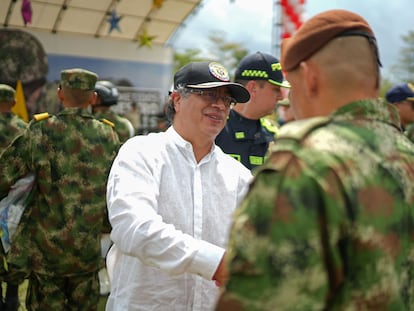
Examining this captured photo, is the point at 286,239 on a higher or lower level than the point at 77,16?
lower

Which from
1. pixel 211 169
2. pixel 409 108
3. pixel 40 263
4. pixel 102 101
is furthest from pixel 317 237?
pixel 102 101

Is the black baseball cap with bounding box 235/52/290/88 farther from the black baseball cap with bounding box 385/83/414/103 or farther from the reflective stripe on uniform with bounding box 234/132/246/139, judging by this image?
the black baseball cap with bounding box 385/83/414/103

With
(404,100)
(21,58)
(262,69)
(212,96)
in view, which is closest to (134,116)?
(21,58)

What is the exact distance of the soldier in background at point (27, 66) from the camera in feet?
44.4

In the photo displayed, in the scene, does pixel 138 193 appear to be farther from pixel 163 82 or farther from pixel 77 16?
pixel 163 82

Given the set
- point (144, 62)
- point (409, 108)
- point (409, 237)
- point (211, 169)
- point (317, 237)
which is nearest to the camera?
point (317, 237)

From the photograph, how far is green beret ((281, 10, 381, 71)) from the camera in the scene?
4.70 ft

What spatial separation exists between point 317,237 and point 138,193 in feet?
3.54

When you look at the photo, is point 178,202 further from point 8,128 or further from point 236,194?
point 8,128

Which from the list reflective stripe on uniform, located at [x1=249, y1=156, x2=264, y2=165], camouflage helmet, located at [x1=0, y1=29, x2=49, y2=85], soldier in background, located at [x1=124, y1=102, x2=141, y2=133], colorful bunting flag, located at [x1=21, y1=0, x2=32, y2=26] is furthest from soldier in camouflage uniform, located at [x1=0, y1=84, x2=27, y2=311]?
soldier in background, located at [x1=124, y1=102, x2=141, y2=133]

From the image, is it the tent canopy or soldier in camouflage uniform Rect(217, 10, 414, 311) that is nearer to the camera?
soldier in camouflage uniform Rect(217, 10, 414, 311)

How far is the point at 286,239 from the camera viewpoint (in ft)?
4.02

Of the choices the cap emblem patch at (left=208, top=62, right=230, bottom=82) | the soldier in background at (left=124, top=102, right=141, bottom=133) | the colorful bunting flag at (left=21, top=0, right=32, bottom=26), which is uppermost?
the colorful bunting flag at (left=21, top=0, right=32, bottom=26)

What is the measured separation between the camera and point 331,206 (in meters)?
1.24
